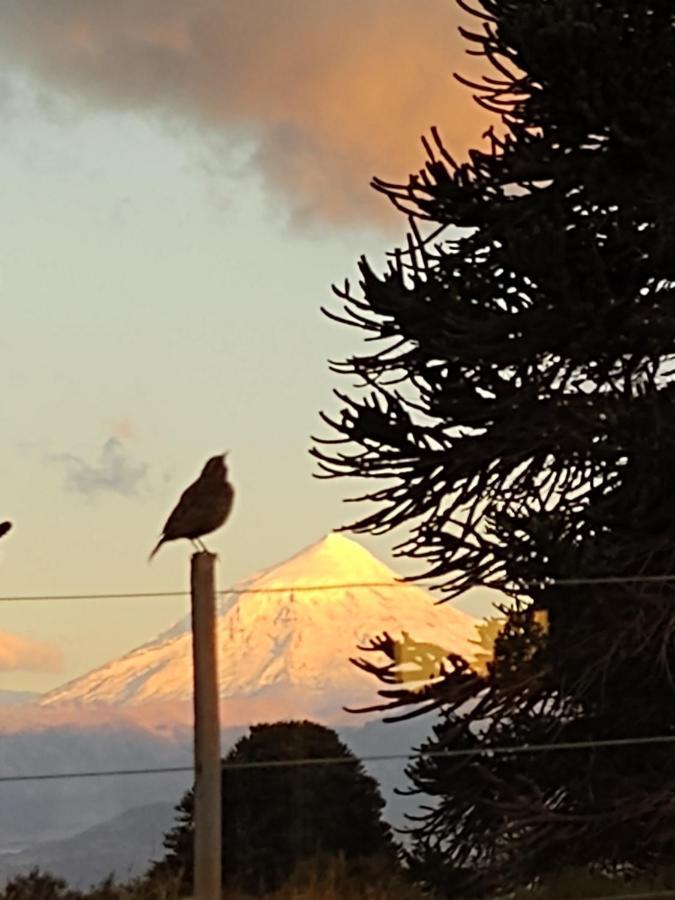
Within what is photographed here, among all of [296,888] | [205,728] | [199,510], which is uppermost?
[199,510]

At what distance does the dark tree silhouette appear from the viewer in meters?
6.60

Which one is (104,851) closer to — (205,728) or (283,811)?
(283,811)

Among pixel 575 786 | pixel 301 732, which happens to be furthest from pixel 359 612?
pixel 575 786

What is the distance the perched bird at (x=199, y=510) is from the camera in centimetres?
621

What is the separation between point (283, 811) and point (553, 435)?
277cm

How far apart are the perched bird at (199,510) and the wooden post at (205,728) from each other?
1817 millimetres

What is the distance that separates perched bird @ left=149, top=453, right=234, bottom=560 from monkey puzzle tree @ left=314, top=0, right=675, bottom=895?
2.21 m

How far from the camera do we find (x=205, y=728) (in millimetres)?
4383

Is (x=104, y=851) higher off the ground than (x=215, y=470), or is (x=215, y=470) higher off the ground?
(x=215, y=470)

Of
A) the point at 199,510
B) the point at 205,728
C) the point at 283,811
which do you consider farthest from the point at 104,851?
the point at 205,728

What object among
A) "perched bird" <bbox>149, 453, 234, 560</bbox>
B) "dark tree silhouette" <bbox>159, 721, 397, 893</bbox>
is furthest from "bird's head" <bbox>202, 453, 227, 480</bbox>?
"dark tree silhouette" <bbox>159, 721, 397, 893</bbox>

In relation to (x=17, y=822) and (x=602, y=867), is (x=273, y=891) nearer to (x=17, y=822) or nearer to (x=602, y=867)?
(x=17, y=822)

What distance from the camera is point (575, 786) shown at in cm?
855

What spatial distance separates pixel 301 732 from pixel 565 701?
1.54 m
